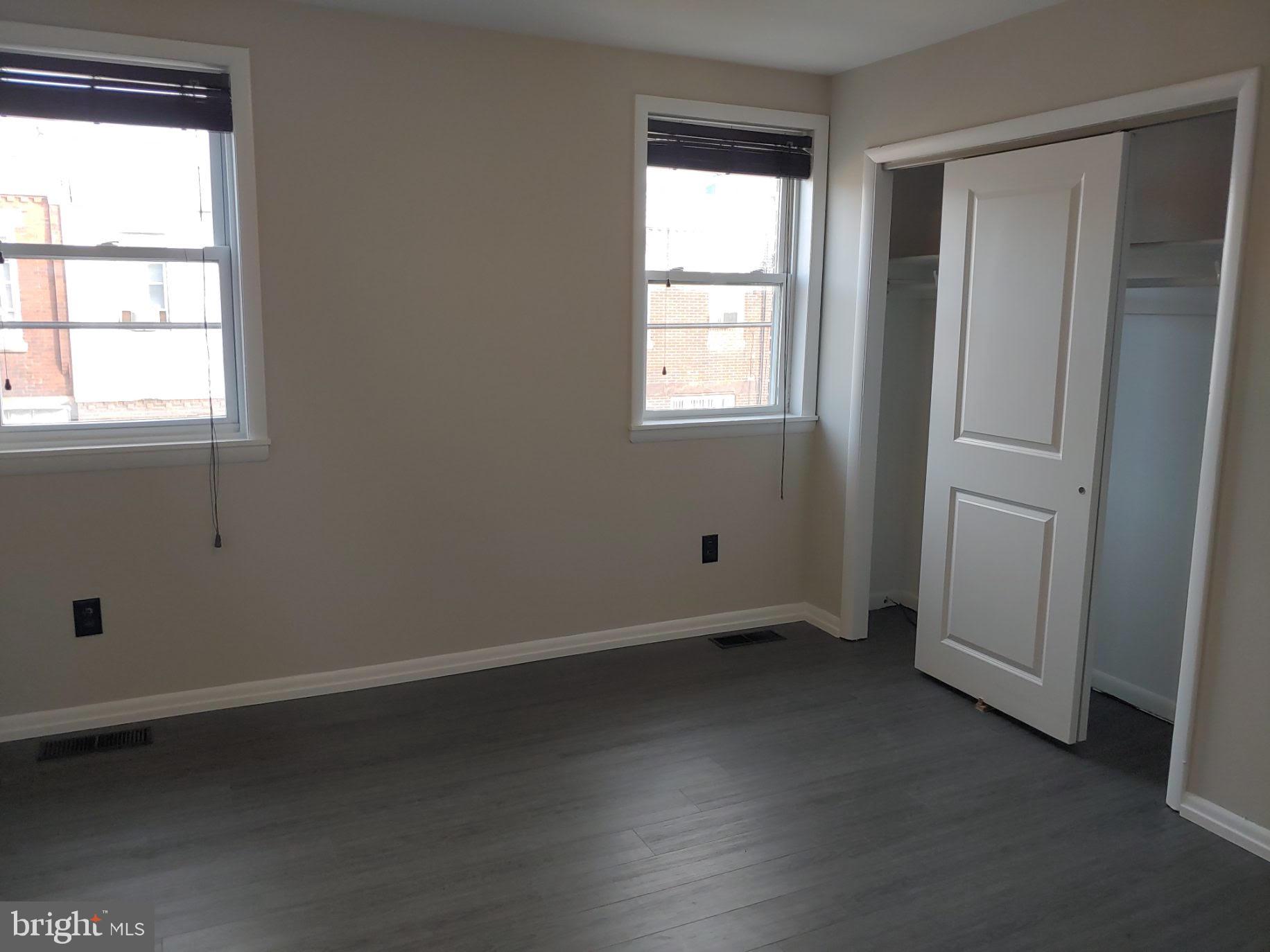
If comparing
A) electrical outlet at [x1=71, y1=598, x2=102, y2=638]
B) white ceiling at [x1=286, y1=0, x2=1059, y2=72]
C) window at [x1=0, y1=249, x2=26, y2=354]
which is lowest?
electrical outlet at [x1=71, y1=598, x2=102, y2=638]

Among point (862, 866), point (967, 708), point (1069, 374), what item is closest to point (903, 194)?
point (1069, 374)

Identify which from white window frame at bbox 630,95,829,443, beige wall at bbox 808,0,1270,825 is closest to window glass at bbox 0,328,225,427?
white window frame at bbox 630,95,829,443

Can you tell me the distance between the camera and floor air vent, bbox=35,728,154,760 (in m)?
3.09

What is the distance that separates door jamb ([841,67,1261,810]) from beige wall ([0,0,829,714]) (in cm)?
67

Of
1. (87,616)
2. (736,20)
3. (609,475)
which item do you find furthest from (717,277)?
(87,616)

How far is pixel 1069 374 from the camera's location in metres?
3.18

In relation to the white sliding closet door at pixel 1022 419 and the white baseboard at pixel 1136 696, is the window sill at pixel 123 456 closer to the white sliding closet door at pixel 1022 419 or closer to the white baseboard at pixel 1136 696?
the white sliding closet door at pixel 1022 419

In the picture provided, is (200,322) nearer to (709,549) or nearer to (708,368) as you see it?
(708,368)

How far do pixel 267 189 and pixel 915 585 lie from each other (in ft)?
11.1

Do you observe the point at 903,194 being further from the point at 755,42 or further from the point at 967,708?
the point at 967,708

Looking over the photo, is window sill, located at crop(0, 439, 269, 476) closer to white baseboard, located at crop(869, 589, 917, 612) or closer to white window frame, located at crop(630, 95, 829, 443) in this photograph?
white window frame, located at crop(630, 95, 829, 443)

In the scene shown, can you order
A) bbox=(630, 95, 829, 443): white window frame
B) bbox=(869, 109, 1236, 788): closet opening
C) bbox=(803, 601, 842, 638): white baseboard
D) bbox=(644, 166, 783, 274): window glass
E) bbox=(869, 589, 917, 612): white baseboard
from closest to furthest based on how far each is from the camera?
bbox=(869, 109, 1236, 788): closet opening → bbox=(630, 95, 829, 443): white window frame → bbox=(644, 166, 783, 274): window glass → bbox=(803, 601, 842, 638): white baseboard → bbox=(869, 589, 917, 612): white baseboard

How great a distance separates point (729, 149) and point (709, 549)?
173cm

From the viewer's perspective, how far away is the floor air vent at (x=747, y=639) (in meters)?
4.22
